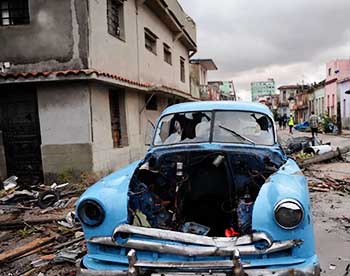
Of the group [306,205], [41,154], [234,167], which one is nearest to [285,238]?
[306,205]

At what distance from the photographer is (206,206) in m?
4.43

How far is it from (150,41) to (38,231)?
10.9 meters

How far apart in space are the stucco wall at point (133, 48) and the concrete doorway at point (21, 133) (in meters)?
1.97

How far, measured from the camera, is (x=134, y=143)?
1292 cm

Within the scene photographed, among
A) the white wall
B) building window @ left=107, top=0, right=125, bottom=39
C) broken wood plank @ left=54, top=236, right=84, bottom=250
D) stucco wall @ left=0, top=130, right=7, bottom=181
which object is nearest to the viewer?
broken wood plank @ left=54, top=236, right=84, bottom=250

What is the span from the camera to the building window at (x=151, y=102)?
563 inches

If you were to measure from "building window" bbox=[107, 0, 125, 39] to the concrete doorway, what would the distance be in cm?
314

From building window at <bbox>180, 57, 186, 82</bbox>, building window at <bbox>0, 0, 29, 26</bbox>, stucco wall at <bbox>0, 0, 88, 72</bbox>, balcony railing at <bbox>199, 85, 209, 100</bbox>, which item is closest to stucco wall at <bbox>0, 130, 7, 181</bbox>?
stucco wall at <bbox>0, 0, 88, 72</bbox>

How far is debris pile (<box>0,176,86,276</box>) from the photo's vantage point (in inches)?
193

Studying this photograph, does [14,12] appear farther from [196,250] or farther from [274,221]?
[274,221]

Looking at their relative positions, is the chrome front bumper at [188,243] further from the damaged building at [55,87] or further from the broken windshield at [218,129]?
the damaged building at [55,87]

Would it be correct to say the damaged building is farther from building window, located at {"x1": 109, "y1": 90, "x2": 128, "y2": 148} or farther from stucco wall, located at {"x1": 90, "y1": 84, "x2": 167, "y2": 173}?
building window, located at {"x1": 109, "y1": 90, "x2": 128, "y2": 148}

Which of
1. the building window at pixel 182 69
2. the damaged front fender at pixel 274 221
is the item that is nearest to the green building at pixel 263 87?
the building window at pixel 182 69

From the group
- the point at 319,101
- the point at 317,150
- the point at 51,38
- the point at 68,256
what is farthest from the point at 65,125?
the point at 319,101
